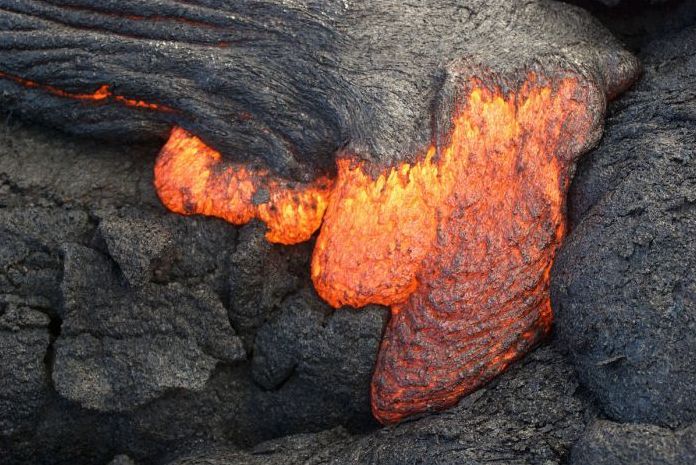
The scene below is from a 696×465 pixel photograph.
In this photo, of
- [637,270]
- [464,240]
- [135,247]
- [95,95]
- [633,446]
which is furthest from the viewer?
[95,95]

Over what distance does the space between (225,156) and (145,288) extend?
0.61 meters

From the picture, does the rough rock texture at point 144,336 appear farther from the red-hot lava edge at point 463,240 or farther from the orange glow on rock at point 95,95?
the orange glow on rock at point 95,95

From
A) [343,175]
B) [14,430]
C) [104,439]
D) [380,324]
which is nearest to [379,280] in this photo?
[380,324]

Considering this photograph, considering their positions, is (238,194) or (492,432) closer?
(492,432)

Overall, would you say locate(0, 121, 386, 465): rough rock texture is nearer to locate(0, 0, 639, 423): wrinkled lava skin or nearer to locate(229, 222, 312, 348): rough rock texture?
locate(229, 222, 312, 348): rough rock texture

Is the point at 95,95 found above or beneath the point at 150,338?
above

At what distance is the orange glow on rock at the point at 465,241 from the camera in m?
2.84

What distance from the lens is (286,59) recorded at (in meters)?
3.11

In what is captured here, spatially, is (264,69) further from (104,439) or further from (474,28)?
(104,439)

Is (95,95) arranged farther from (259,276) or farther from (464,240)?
(464,240)

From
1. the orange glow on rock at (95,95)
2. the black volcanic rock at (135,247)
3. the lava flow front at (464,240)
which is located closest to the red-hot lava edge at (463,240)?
the lava flow front at (464,240)

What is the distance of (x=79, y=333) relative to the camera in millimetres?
3123

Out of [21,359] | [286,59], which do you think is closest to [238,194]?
[286,59]

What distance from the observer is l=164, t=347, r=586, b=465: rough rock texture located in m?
2.60
